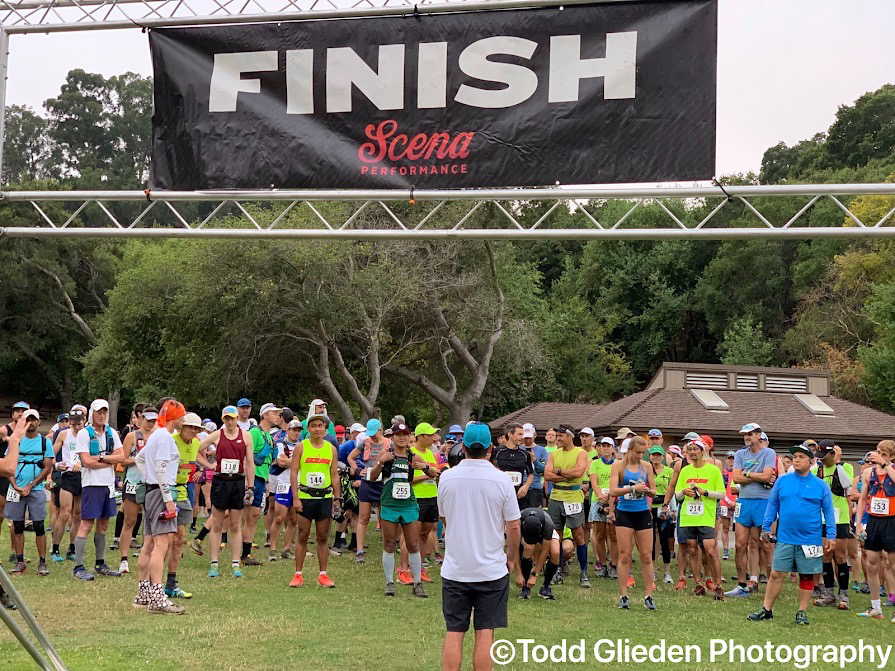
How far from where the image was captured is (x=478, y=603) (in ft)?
22.5

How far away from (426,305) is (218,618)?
63.0 ft

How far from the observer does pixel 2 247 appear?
159ft

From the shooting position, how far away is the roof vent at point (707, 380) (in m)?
30.6

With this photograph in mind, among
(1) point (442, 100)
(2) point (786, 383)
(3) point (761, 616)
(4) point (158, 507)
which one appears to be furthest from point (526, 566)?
(2) point (786, 383)

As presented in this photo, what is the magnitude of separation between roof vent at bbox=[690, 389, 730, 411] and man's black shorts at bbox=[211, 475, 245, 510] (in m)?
18.8

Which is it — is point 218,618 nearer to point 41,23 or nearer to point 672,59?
point 41,23

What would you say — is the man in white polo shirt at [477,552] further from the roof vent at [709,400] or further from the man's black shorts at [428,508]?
the roof vent at [709,400]

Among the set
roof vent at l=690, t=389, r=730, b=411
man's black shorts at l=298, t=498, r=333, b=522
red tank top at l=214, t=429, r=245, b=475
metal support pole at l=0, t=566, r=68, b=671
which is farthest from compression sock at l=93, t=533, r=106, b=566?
roof vent at l=690, t=389, r=730, b=411

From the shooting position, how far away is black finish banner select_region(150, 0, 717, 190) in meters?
8.45

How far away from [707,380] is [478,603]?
25308 millimetres

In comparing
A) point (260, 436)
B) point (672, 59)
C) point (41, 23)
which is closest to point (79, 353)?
point (260, 436)

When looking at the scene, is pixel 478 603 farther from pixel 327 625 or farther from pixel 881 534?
pixel 881 534

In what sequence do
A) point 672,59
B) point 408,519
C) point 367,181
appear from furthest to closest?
point 408,519, point 367,181, point 672,59

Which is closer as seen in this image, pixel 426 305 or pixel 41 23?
pixel 41 23
